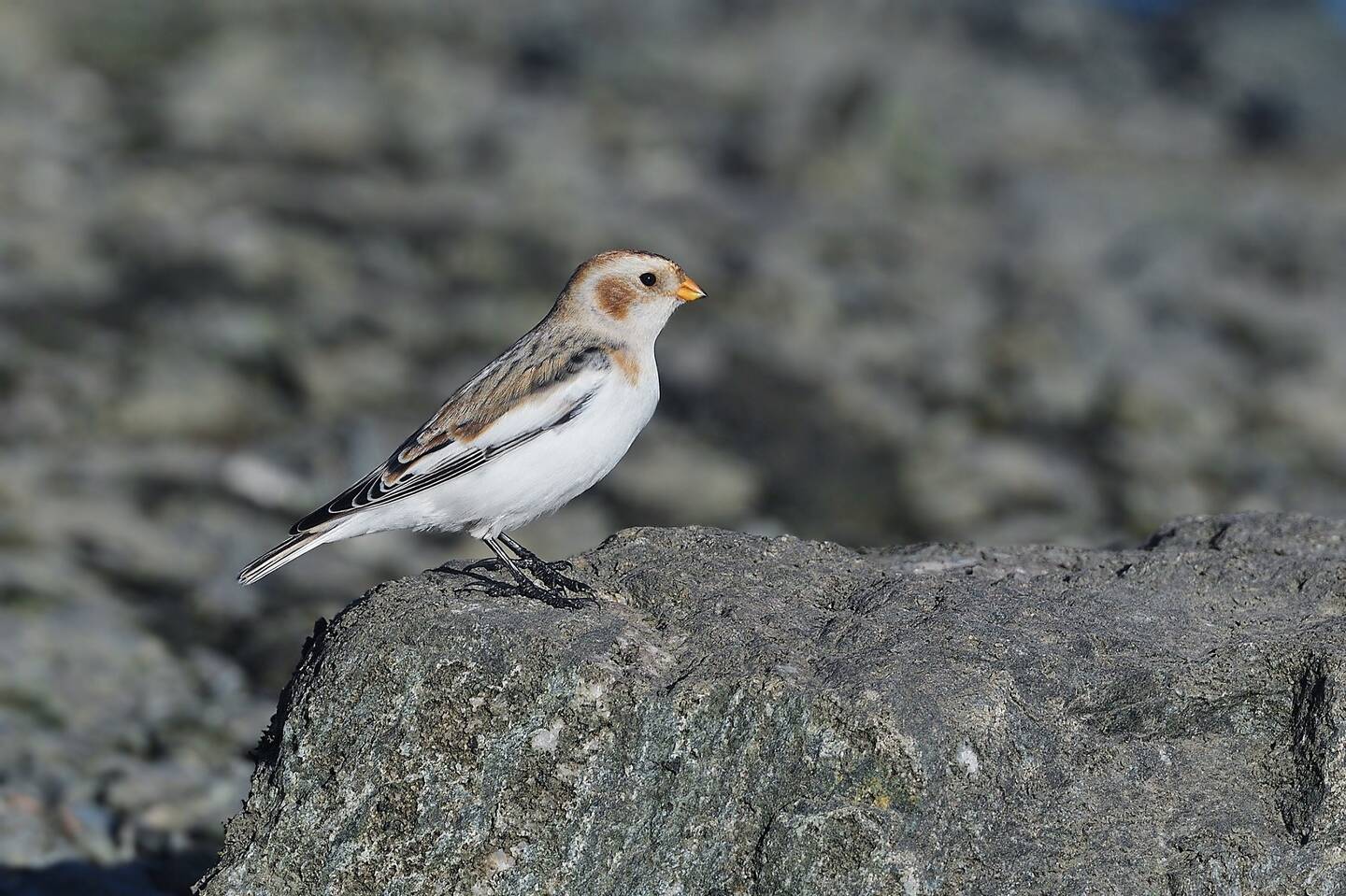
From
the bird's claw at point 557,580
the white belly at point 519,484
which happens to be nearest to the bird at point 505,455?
the white belly at point 519,484

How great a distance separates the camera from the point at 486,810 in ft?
13.1

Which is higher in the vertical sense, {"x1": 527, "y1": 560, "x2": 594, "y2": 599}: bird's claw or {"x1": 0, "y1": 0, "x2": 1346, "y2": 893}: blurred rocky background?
{"x1": 0, "y1": 0, "x2": 1346, "y2": 893}: blurred rocky background

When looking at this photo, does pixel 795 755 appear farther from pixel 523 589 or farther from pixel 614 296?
pixel 614 296

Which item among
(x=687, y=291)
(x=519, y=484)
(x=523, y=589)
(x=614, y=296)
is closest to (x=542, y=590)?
(x=523, y=589)

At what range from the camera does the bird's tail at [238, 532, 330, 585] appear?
16.7 ft

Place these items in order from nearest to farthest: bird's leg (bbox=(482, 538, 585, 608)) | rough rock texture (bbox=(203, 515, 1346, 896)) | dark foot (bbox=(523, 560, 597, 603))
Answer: rough rock texture (bbox=(203, 515, 1346, 896)) → bird's leg (bbox=(482, 538, 585, 608)) → dark foot (bbox=(523, 560, 597, 603))

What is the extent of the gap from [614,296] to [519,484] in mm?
1020

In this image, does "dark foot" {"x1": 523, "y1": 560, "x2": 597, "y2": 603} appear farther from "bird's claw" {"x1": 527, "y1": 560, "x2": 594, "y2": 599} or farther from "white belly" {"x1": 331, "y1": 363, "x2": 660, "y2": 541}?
"white belly" {"x1": 331, "y1": 363, "x2": 660, "y2": 541}

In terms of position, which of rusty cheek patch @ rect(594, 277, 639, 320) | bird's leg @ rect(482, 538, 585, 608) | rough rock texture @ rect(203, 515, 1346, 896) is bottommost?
rough rock texture @ rect(203, 515, 1346, 896)

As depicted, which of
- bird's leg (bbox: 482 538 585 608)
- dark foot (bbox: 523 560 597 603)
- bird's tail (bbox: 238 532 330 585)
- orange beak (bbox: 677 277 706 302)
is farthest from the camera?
orange beak (bbox: 677 277 706 302)

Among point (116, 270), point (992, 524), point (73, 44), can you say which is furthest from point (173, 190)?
point (992, 524)

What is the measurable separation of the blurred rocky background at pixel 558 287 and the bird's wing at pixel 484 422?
1802mm

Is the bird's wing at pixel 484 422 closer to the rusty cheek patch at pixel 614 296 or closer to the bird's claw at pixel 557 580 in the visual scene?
the rusty cheek patch at pixel 614 296

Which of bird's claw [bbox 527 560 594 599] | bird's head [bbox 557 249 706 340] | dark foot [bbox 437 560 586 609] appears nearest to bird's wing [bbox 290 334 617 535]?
bird's head [bbox 557 249 706 340]
